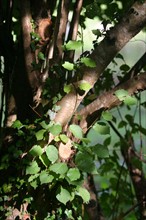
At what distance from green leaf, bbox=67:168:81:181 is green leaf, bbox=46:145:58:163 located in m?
0.06

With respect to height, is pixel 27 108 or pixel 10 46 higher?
pixel 10 46

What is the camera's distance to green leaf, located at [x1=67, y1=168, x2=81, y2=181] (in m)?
1.14

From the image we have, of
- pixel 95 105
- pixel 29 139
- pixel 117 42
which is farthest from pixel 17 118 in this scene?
pixel 117 42

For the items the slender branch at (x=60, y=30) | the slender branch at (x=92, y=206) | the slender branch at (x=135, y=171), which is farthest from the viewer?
the slender branch at (x=135, y=171)

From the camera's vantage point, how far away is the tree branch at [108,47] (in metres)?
1.24

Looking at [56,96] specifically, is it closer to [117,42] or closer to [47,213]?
[117,42]

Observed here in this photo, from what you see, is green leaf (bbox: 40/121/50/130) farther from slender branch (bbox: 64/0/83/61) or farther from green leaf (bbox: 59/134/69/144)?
slender branch (bbox: 64/0/83/61)

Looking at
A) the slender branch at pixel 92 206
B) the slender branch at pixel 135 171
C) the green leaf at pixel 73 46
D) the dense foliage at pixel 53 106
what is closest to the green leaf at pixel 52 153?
the dense foliage at pixel 53 106

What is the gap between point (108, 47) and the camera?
1.27m

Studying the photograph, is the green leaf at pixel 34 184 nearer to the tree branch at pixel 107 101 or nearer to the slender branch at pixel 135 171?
the tree branch at pixel 107 101

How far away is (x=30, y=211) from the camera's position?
134 cm

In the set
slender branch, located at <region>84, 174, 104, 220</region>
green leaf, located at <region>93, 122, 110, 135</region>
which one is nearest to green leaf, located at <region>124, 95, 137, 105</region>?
green leaf, located at <region>93, 122, 110, 135</region>

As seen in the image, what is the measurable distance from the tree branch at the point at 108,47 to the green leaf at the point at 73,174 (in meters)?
0.19

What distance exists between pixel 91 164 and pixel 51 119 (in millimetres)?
225
